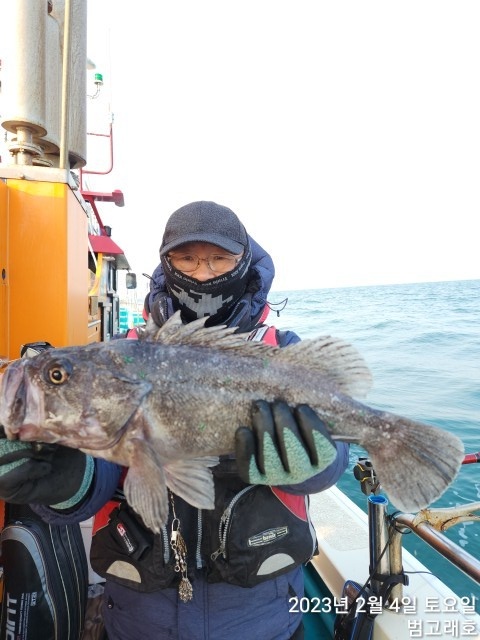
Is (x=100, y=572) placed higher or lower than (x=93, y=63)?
lower

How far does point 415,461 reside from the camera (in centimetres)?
→ 216

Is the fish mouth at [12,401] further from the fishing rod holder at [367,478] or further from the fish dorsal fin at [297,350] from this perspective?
the fishing rod holder at [367,478]

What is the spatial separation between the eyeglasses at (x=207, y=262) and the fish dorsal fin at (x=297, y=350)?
719 millimetres

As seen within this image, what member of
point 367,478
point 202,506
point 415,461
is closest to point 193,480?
point 202,506

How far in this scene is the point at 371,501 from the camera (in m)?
3.31

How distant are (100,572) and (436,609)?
2692mm

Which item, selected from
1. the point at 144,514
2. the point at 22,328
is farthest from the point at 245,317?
the point at 22,328

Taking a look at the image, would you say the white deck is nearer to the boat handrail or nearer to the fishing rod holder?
the boat handrail

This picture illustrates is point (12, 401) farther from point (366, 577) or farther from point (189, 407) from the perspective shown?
point (366, 577)

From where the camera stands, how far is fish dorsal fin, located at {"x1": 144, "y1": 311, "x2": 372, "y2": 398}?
7.37 feet

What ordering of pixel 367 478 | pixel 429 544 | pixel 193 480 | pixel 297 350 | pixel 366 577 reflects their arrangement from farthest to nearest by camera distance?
pixel 366 577 < pixel 367 478 < pixel 429 544 < pixel 297 350 < pixel 193 480

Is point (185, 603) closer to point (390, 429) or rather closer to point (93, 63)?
point (390, 429)

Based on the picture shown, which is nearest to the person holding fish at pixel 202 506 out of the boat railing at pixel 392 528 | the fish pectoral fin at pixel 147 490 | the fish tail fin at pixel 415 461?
the fish pectoral fin at pixel 147 490

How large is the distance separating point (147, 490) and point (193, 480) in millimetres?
231
